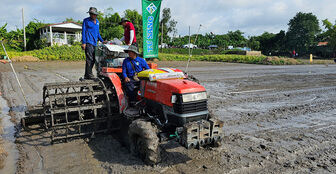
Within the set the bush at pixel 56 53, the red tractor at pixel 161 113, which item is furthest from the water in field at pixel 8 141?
the bush at pixel 56 53

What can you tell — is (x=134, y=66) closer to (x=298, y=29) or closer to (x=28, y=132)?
(x=28, y=132)

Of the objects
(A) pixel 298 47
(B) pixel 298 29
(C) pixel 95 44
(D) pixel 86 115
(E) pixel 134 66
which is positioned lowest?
(D) pixel 86 115

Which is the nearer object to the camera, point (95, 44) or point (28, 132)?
point (28, 132)

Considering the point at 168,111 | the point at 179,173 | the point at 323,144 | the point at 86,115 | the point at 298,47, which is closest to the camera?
the point at 179,173

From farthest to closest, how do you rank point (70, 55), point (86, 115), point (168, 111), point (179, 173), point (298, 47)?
point (298, 47) < point (70, 55) < point (86, 115) < point (168, 111) < point (179, 173)

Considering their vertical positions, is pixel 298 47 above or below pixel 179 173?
above

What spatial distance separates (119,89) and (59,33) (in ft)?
133

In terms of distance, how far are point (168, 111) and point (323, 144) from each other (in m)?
3.30

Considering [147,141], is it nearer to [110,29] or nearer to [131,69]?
[131,69]

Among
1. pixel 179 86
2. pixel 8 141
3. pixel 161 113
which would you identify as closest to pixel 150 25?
pixel 161 113

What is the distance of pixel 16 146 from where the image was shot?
4.95 meters

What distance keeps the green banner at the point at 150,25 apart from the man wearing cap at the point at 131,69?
3271 mm

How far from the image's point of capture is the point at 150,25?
847 cm

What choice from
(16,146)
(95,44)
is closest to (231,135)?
(95,44)
